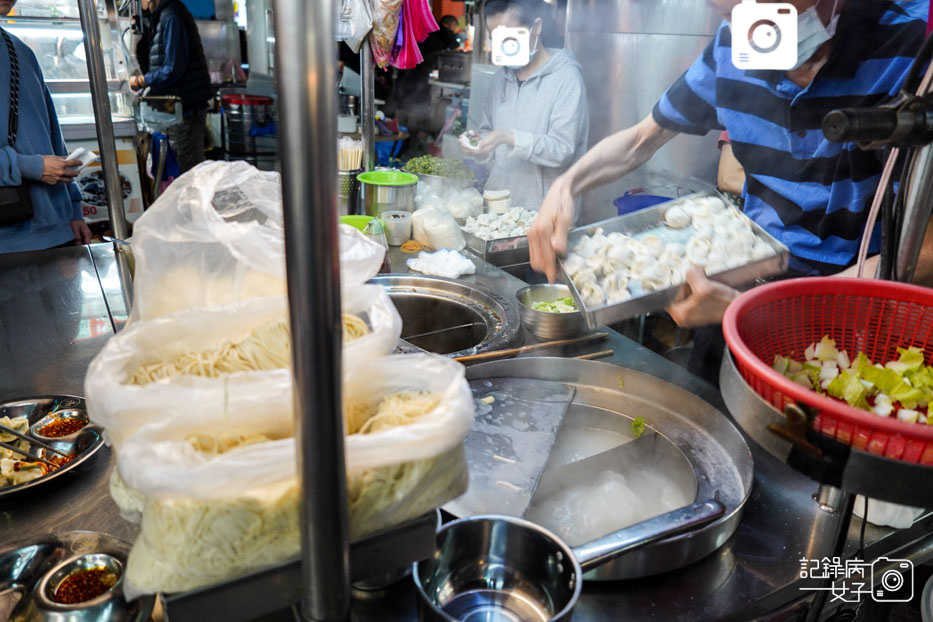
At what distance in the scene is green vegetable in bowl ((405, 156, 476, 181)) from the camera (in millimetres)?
4352

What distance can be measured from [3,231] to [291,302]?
12.1 feet

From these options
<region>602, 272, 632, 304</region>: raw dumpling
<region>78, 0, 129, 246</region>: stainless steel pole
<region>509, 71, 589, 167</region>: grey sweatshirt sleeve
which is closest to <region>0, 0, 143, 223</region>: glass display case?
<region>78, 0, 129, 246</region>: stainless steel pole

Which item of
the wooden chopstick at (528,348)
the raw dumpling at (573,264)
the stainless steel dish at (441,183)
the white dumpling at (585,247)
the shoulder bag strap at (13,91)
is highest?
the shoulder bag strap at (13,91)

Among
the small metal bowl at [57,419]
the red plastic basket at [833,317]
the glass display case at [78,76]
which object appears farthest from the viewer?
the glass display case at [78,76]

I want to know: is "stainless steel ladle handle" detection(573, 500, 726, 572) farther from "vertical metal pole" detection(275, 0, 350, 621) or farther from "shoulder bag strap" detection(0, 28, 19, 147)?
"shoulder bag strap" detection(0, 28, 19, 147)

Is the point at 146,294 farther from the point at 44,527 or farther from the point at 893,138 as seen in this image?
the point at 893,138

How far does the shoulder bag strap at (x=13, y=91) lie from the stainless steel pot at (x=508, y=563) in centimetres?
350

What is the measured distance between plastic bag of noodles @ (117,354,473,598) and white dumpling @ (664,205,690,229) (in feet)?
5.03

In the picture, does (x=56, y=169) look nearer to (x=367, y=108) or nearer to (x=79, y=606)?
(x=367, y=108)

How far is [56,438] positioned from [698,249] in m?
1.89

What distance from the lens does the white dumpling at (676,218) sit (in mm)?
2123

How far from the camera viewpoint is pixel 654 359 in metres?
2.15

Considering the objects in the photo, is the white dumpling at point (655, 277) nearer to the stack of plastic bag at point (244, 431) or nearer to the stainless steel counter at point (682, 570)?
the stainless steel counter at point (682, 570)

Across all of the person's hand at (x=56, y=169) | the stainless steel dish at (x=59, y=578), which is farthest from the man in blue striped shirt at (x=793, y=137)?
the person's hand at (x=56, y=169)
